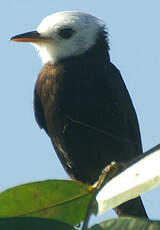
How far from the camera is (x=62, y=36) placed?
488cm

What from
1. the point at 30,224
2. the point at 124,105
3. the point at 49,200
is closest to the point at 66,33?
the point at 124,105

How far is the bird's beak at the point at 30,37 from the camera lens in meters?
4.63

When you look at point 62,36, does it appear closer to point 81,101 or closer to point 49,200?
point 81,101

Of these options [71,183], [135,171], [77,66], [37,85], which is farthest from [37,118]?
[135,171]

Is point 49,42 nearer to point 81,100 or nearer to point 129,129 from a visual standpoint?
point 81,100

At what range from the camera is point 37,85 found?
4.74 m

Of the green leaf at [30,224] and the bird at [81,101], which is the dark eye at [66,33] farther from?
the green leaf at [30,224]

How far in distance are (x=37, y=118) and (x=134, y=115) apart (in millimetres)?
866

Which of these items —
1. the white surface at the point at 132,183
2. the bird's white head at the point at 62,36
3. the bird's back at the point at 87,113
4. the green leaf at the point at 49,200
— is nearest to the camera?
the white surface at the point at 132,183

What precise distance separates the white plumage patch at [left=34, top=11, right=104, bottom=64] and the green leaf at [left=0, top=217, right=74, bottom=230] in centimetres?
352

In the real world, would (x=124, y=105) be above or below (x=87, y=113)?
below

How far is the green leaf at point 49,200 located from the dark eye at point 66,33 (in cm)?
316

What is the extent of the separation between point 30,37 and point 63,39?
1.05 feet

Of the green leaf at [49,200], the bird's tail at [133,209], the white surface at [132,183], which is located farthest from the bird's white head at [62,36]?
the white surface at [132,183]
